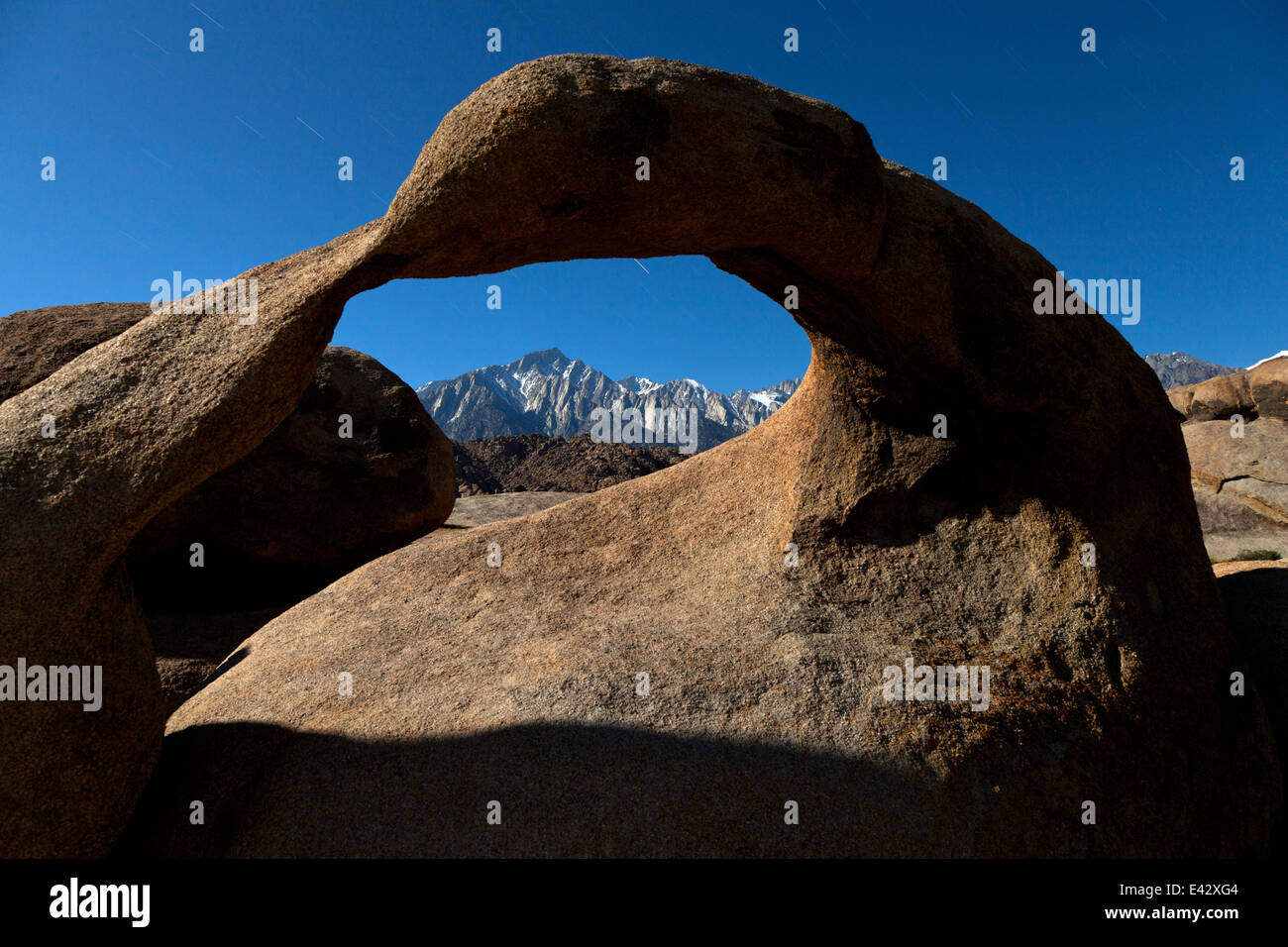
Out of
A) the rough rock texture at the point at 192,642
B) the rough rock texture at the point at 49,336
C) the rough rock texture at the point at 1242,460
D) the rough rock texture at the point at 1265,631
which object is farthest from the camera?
the rough rock texture at the point at 1242,460

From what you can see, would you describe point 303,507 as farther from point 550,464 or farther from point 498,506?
point 550,464

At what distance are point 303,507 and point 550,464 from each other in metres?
26.2

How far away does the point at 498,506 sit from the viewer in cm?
1460

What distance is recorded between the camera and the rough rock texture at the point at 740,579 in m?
3.24

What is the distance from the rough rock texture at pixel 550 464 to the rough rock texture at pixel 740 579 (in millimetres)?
19036

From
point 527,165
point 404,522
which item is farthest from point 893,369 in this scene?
point 404,522

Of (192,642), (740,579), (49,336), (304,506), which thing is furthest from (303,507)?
(740,579)

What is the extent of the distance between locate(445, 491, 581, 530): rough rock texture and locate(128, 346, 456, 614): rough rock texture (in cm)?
494

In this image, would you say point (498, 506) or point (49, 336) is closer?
point (49, 336)

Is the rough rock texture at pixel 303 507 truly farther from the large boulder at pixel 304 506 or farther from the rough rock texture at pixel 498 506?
the rough rock texture at pixel 498 506

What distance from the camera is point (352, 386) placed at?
7.89 meters

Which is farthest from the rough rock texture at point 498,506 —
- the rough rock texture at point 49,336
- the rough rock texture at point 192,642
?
the rough rock texture at point 49,336

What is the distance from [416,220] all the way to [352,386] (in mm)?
4649

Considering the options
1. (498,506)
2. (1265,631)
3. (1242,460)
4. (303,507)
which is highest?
(1242,460)
